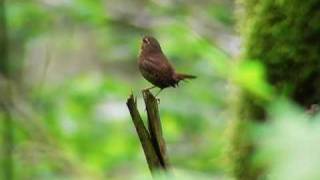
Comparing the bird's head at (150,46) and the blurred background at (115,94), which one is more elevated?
the blurred background at (115,94)

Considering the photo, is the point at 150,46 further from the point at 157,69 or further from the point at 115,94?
the point at 115,94

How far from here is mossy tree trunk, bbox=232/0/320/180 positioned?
1605 millimetres

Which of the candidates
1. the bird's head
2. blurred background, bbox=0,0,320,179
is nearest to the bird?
the bird's head

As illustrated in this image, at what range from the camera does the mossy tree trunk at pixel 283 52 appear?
1605mm

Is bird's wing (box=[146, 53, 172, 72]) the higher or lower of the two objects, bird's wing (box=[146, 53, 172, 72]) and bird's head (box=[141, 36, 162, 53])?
the lower

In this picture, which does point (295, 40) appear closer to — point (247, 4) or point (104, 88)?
point (247, 4)

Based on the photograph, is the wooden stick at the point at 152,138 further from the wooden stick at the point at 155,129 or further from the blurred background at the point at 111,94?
the blurred background at the point at 111,94

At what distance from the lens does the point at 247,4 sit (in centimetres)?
180

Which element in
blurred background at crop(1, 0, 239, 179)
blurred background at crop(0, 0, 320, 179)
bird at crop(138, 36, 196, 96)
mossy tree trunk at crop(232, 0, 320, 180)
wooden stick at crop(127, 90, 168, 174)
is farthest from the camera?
blurred background at crop(1, 0, 239, 179)

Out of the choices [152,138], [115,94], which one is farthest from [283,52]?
[115,94]

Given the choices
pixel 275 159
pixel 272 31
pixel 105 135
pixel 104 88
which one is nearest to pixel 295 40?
pixel 272 31

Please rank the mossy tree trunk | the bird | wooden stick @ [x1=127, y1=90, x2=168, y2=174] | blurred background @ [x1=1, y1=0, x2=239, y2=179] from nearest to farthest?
wooden stick @ [x1=127, y1=90, x2=168, y2=174], the bird, the mossy tree trunk, blurred background @ [x1=1, y1=0, x2=239, y2=179]

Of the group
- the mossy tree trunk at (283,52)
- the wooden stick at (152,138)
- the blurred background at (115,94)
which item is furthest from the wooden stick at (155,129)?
the blurred background at (115,94)

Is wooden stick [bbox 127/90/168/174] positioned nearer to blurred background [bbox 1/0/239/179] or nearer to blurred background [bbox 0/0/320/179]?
blurred background [bbox 0/0/320/179]
